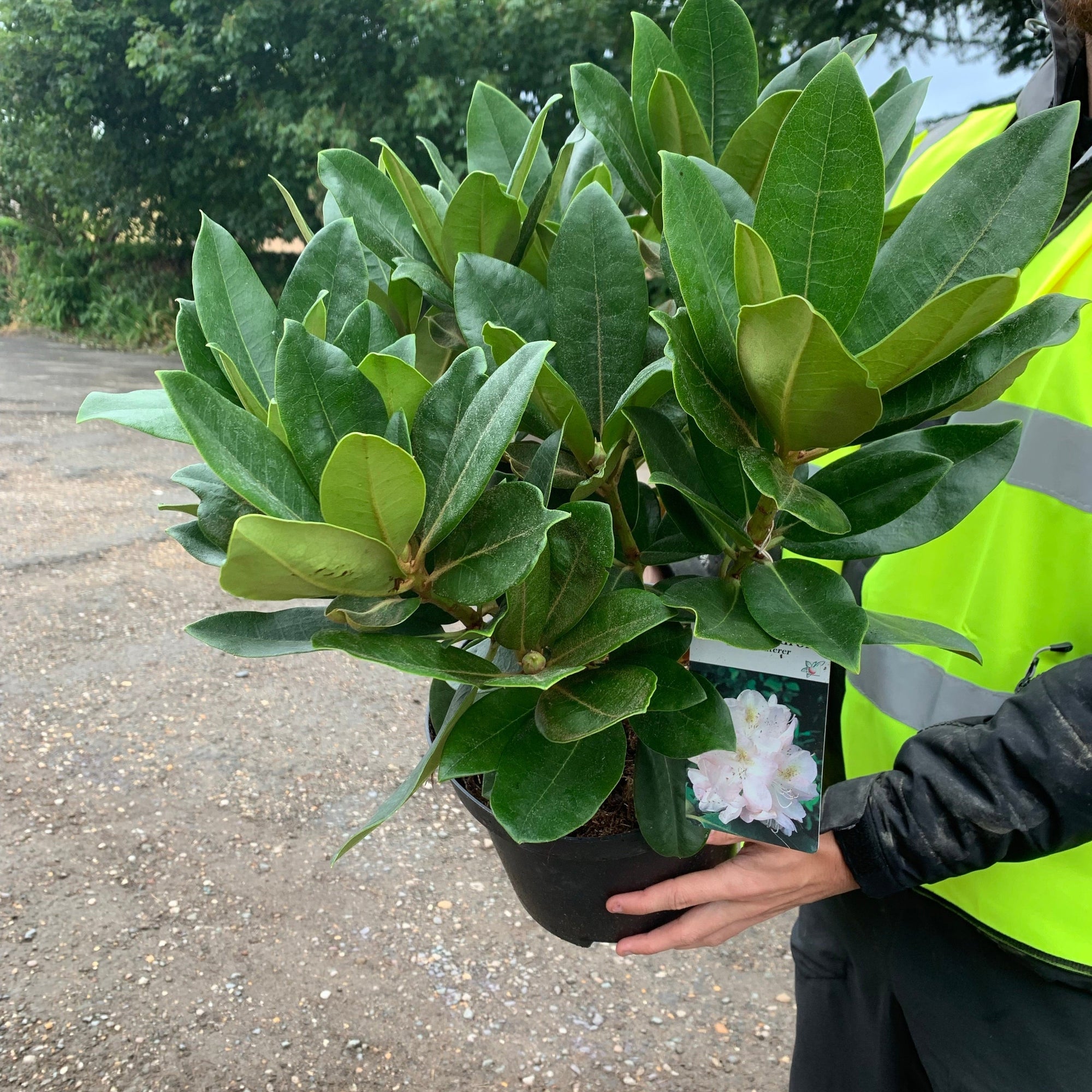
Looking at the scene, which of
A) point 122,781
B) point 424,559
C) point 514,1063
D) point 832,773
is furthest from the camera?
point 122,781

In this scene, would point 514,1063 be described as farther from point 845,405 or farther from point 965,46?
point 965,46

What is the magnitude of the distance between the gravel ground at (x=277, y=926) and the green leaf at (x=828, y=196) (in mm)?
1983

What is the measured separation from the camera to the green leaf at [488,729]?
22.6 inches

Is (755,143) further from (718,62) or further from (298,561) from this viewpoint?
(298,561)

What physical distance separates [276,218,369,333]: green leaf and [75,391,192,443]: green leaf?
0.09m

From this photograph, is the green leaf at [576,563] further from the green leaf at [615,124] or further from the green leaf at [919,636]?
the green leaf at [615,124]

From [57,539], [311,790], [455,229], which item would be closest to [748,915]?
[455,229]

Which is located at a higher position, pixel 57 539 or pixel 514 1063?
pixel 57 539

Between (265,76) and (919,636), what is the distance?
1061 centimetres

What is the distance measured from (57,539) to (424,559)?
4580 millimetres

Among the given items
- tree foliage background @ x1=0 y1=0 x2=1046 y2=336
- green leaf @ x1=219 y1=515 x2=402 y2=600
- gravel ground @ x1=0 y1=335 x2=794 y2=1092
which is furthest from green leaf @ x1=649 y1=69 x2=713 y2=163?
tree foliage background @ x1=0 y1=0 x2=1046 y2=336

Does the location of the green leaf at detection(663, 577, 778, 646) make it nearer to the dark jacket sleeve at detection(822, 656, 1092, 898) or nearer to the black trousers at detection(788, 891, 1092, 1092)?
the dark jacket sleeve at detection(822, 656, 1092, 898)

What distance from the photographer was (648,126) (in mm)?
615

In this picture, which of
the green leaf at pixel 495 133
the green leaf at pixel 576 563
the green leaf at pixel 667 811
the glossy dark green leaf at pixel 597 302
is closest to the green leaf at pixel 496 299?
the glossy dark green leaf at pixel 597 302
